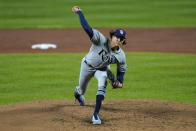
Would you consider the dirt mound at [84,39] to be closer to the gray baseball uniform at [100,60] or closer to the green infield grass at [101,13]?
the green infield grass at [101,13]

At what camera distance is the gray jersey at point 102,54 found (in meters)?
7.80

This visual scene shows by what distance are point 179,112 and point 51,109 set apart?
102 inches

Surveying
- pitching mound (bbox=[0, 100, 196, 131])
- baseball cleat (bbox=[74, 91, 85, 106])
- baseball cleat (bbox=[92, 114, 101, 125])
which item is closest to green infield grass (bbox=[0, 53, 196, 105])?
pitching mound (bbox=[0, 100, 196, 131])

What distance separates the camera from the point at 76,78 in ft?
40.3

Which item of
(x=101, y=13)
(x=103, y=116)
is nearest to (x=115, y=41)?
(x=103, y=116)

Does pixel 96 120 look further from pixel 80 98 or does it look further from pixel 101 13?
pixel 101 13

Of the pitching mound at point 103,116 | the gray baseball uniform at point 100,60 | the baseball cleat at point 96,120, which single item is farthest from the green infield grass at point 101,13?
the baseball cleat at point 96,120

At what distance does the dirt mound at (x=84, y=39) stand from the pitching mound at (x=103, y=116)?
287 inches

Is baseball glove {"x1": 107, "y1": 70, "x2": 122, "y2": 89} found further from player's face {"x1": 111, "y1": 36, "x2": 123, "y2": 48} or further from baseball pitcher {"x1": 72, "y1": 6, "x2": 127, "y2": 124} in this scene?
player's face {"x1": 111, "y1": 36, "x2": 123, "y2": 48}

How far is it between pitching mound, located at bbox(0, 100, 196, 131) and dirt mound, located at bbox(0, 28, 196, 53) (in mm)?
7287

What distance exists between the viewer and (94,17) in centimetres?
2575

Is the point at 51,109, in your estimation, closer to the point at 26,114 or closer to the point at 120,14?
the point at 26,114

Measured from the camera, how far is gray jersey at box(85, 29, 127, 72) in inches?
307

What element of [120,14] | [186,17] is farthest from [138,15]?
[186,17]
